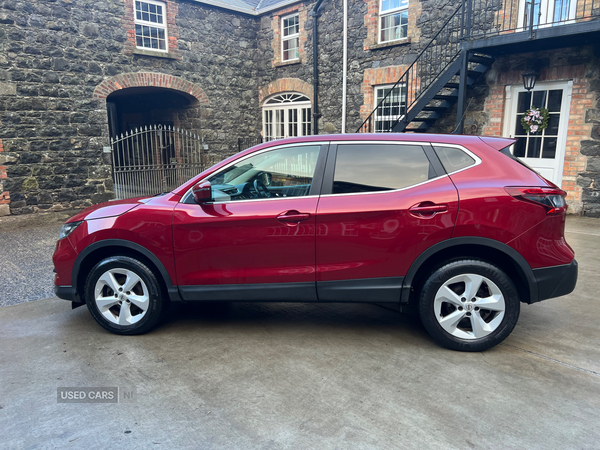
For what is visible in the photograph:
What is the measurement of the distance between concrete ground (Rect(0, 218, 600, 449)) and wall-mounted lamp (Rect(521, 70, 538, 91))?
6.00 m

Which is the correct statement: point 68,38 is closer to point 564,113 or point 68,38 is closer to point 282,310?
point 282,310

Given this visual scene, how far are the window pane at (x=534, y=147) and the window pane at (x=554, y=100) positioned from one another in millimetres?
628

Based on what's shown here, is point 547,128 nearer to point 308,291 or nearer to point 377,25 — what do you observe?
point 377,25

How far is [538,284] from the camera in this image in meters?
3.64

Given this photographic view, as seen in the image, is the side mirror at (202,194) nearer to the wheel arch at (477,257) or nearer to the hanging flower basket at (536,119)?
the wheel arch at (477,257)

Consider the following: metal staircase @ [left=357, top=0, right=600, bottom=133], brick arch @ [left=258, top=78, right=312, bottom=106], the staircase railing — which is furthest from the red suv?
brick arch @ [left=258, top=78, right=312, bottom=106]

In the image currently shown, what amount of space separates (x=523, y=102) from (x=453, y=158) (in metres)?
7.19

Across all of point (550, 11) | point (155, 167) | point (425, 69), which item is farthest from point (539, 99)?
point (155, 167)

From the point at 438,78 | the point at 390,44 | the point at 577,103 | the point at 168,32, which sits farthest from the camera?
the point at 168,32

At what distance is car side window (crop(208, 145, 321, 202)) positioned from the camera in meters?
3.99

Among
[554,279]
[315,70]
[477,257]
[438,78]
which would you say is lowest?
[554,279]

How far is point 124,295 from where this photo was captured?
4.05 meters

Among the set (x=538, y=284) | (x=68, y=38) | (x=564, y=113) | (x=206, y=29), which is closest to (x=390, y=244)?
(x=538, y=284)

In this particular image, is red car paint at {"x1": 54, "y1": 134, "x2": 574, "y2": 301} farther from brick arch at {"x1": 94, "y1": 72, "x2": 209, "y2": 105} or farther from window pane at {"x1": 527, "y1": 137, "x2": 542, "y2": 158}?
brick arch at {"x1": 94, "y1": 72, "x2": 209, "y2": 105}
